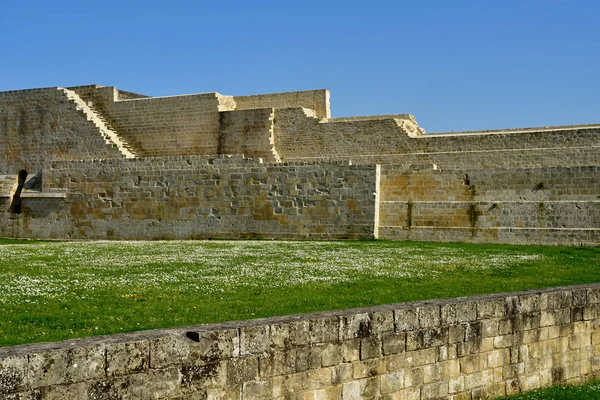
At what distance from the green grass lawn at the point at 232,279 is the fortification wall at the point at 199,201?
3.77 m

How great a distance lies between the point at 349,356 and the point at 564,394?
3412 millimetres

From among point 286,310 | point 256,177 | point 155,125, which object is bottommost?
point 286,310

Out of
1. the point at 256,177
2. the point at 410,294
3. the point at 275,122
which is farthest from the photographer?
the point at 275,122

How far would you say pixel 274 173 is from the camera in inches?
1046

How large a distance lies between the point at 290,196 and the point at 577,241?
31.0 ft

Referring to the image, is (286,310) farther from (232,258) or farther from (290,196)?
(290,196)

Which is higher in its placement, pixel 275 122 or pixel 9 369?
pixel 275 122

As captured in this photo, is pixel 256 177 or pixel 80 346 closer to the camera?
pixel 80 346

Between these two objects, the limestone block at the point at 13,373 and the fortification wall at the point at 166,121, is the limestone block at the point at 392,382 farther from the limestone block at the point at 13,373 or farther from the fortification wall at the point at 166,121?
the fortification wall at the point at 166,121

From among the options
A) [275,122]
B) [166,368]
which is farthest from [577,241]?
[166,368]

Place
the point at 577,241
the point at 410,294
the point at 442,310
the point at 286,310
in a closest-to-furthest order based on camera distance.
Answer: the point at 442,310, the point at 286,310, the point at 410,294, the point at 577,241

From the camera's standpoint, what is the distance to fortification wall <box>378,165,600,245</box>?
22344mm

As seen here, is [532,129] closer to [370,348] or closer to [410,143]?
[410,143]

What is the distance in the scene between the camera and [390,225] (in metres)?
25.0
